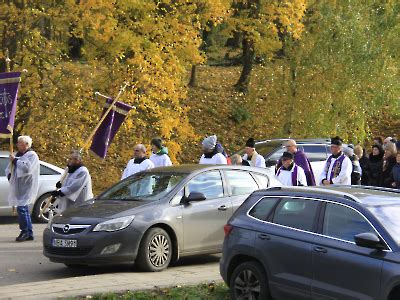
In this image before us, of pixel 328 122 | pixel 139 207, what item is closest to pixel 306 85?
pixel 328 122

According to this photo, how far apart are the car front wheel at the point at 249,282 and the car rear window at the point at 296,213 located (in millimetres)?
579

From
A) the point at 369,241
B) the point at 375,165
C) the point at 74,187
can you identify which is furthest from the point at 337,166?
the point at 369,241

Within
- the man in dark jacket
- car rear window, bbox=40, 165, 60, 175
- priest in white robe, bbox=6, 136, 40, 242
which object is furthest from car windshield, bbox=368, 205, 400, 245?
car rear window, bbox=40, 165, 60, 175

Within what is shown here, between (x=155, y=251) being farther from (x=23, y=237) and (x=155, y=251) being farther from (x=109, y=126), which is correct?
(x=109, y=126)

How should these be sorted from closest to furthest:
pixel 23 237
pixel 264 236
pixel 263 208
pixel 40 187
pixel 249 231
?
pixel 264 236
pixel 249 231
pixel 263 208
pixel 23 237
pixel 40 187

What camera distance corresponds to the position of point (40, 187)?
61.7ft

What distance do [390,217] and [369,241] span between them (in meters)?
0.49

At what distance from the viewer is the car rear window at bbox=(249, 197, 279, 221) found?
379 inches

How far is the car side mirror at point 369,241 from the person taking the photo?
8.07 metres

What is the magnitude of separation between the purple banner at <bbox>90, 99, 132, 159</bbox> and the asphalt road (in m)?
2.71

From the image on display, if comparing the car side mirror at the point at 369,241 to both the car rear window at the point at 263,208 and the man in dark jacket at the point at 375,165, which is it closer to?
the car rear window at the point at 263,208

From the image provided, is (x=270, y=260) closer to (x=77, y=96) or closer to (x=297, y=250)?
(x=297, y=250)

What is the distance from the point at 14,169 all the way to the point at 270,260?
7175mm

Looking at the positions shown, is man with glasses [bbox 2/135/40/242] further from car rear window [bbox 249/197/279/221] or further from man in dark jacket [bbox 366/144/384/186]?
man in dark jacket [bbox 366/144/384/186]
